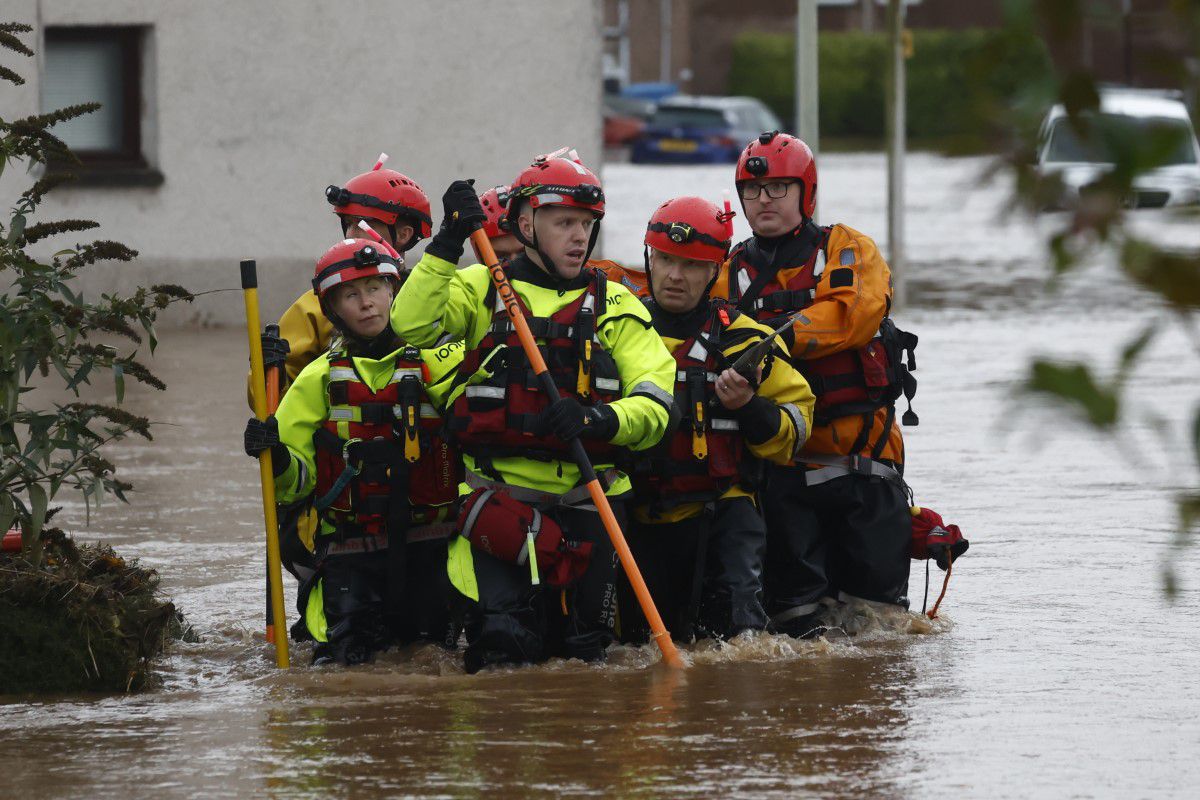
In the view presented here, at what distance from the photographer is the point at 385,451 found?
266 inches

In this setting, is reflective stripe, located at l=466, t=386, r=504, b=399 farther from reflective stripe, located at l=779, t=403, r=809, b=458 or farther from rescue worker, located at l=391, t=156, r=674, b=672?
reflective stripe, located at l=779, t=403, r=809, b=458

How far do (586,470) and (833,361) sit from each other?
4.47 ft

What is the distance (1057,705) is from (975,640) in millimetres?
1078

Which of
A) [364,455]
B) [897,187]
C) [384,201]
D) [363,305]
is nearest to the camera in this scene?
[364,455]

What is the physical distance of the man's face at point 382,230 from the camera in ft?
25.3

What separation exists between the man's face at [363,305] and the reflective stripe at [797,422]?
1452 mm

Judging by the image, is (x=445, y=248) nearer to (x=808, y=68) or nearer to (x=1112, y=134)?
(x=1112, y=134)

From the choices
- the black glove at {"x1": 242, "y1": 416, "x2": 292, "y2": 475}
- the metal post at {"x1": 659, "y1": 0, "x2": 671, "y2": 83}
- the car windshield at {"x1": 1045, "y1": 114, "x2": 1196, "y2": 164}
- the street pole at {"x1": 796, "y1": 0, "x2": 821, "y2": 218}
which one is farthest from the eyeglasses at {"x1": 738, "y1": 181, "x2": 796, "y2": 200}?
the metal post at {"x1": 659, "y1": 0, "x2": 671, "y2": 83}

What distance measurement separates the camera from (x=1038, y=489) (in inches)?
423

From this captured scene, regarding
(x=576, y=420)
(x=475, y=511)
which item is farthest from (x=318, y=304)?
(x=576, y=420)

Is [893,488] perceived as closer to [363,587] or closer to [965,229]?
[363,587]

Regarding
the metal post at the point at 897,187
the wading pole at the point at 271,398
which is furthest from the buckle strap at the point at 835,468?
the metal post at the point at 897,187

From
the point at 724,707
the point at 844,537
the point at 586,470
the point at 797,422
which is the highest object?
the point at 797,422

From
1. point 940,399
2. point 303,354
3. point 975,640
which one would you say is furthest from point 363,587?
point 940,399
